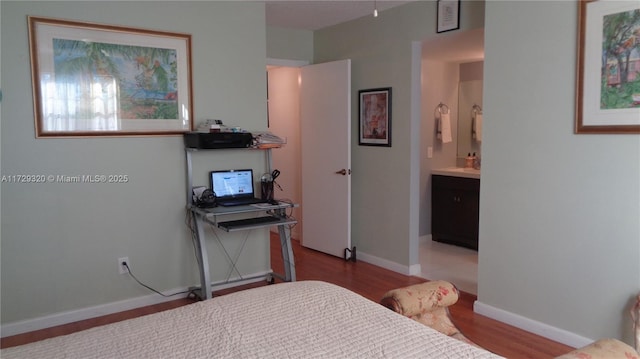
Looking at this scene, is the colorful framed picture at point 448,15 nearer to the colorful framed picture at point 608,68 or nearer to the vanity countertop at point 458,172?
the colorful framed picture at point 608,68

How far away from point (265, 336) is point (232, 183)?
2392mm

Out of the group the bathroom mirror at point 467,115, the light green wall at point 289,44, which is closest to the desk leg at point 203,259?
the light green wall at point 289,44

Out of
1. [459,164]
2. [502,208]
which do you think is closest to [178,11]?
[502,208]

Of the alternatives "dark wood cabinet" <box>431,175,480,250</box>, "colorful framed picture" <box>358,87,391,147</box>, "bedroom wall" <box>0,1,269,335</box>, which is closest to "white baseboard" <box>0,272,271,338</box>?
"bedroom wall" <box>0,1,269,335</box>

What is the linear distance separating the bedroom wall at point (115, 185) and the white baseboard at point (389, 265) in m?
1.12

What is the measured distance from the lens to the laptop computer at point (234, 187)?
3.67m

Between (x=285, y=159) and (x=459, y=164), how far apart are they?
84.4 inches

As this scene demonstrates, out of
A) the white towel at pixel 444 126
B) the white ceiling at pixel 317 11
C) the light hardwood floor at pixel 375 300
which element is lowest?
the light hardwood floor at pixel 375 300

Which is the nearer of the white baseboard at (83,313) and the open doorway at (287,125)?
the white baseboard at (83,313)

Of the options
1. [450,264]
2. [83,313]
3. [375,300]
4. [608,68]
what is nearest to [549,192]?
[608,68]

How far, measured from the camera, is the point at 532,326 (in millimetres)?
2973

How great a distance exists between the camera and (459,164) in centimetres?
568

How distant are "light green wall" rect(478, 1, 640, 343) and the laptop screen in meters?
1.83

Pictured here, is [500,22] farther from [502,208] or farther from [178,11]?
[178,11]
